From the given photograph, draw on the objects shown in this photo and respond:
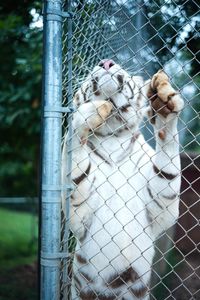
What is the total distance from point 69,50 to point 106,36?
0.38m

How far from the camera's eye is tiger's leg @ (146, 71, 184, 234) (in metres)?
2.02

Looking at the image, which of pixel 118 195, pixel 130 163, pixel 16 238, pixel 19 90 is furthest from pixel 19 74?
pixel 16 238

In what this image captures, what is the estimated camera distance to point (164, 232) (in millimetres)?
2344

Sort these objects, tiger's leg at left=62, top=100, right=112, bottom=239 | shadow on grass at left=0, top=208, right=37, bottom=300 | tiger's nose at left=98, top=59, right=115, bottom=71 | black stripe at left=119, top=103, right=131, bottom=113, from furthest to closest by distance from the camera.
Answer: shadow on grass at left=0, top=208, right=37, bottom=300
black stripe at left=119, top=103, right=131, bottom=113
tiger's nose at left=98, top=59, right=115, bottom=71
tiger's leg at left=62, top=100, right=112, bottom=239

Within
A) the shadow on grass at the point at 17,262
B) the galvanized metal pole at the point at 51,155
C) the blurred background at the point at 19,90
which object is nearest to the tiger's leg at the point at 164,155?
the galvanized metal pole at the point at 51,155

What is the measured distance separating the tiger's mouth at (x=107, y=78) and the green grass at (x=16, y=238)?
182 inches

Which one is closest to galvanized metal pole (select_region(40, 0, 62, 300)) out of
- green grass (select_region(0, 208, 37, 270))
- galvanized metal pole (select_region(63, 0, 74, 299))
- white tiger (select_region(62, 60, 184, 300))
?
galvanized metal pole (select_region(63, 0, 74, 299))

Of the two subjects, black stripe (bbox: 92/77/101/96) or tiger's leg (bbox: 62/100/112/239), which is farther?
black stripe (bbox: 92/77/101/96)

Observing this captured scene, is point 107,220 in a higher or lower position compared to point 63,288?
higher

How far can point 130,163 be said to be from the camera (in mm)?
2463

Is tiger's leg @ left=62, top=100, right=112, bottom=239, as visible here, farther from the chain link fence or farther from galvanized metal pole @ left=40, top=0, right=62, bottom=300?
galvanized metal pole @ left=40, top=0, right=62, bottom=300

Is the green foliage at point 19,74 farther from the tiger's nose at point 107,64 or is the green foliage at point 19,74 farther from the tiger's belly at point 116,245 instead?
the tiger's belly at point 116,245

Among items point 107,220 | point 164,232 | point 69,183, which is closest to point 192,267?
point 164,232

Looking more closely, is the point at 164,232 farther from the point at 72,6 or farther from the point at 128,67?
the point at 72,6
